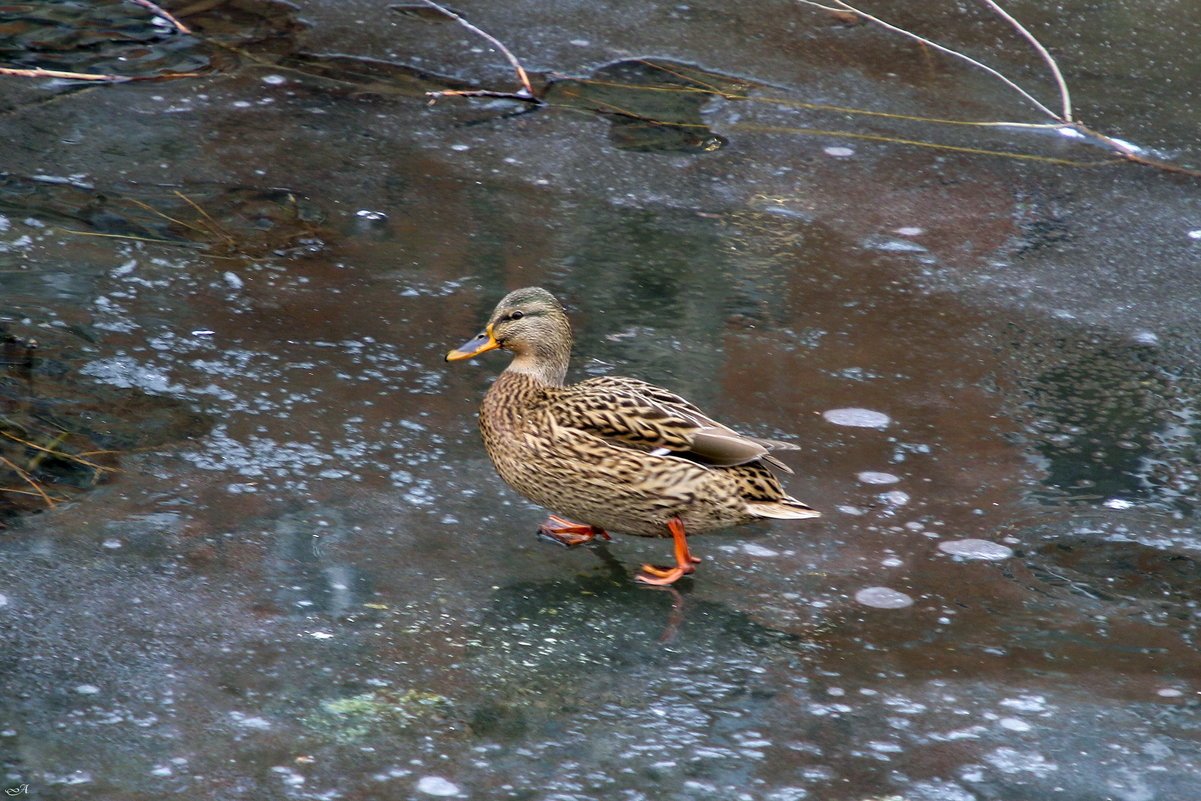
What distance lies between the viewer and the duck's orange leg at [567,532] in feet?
12.6

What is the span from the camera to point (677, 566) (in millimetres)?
3662

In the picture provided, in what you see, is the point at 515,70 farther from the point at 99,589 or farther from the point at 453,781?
the point at 453,781

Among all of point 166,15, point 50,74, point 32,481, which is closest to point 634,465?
point 32,481

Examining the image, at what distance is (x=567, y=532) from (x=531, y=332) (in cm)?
64

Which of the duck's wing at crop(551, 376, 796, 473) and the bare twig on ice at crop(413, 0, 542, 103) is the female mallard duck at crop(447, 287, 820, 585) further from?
the bare twig on ice at crop(413, 0, 542, 103)

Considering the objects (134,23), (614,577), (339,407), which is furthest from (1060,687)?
(134,23)

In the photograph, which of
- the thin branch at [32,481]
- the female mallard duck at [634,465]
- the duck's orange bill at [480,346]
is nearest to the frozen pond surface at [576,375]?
the thin branch at [32,481]

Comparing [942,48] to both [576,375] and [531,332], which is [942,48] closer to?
[576,375]

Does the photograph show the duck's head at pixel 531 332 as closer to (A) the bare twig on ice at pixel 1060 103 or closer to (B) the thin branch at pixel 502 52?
(B) the thin branch at pixel 502 52

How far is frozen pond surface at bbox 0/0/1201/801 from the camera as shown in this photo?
2.98 metres

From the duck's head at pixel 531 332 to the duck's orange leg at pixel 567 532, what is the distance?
463 millimetres

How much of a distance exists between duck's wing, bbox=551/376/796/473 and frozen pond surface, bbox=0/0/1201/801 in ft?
1.13

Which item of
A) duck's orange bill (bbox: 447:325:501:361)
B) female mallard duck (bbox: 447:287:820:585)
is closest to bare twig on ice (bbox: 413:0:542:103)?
duck's orange bill (bbox: 447:325:501:361)

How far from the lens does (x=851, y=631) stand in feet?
11.3
